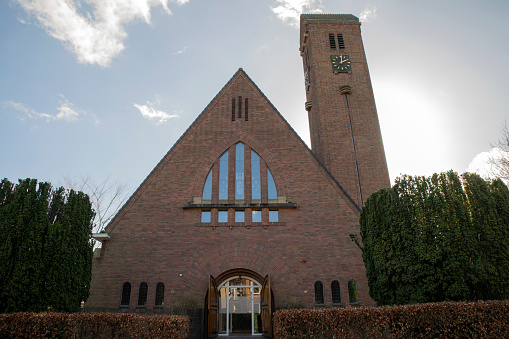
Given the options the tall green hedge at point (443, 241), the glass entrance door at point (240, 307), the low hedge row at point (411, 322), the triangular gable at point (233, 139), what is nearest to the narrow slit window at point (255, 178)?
the triangular gable at point (233, 139)

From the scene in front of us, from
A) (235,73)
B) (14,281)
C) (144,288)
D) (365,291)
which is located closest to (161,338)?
(14,281)

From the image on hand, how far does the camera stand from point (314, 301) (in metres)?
15.2

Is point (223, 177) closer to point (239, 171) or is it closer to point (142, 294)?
point (239, 171)

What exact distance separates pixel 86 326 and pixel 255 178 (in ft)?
33.3

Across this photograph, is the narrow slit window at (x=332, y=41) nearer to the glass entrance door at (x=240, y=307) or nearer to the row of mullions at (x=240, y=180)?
the row of mullions at (x=240, y=180)

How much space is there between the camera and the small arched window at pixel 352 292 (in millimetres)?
15445

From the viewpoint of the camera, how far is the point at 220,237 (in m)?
16.2

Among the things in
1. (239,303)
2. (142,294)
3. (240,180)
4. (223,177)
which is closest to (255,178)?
(240,180)

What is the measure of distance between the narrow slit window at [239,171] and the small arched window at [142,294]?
5842 millimetres

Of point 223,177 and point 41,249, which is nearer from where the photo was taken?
point 41,249

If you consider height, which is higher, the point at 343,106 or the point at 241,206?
the point at 343,106

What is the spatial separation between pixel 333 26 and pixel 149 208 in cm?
1981

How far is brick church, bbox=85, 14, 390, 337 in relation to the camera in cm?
1537

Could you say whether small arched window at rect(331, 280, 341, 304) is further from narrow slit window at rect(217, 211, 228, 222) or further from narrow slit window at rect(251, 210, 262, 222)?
narrow slit window at rect(217, 211, 228, 222)
